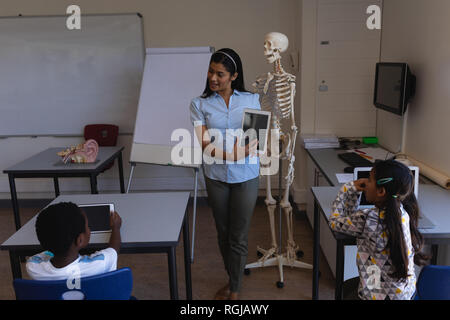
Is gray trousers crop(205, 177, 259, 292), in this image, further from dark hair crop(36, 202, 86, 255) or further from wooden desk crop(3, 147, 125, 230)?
wooden desk crop(3, 147, 125, 230)

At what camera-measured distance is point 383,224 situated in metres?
1.69

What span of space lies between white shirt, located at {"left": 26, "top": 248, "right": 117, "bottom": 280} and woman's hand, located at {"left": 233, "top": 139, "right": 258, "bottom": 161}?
39.6 inches

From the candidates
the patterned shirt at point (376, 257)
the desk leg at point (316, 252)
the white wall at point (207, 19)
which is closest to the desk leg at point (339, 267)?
the patterned shirt at point (376, 257)

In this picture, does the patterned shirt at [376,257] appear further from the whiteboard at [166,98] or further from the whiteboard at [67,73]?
the whiteboard at [67,73]

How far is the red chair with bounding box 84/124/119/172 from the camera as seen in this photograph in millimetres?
4520

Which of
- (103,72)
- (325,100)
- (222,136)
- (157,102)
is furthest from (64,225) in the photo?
(103,72)

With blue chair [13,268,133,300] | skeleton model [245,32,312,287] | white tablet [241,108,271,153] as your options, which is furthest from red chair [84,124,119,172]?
blue chair [13,268,133,300]

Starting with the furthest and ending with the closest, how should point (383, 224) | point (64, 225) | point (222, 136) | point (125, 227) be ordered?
point (222, 136)
point (125, 227)
point (383, 224)
point (64, 225)

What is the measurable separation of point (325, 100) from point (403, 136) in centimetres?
94

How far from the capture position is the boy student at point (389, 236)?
1.65m

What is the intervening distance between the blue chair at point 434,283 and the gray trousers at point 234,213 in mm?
1176

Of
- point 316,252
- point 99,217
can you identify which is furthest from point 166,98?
point 316,252
